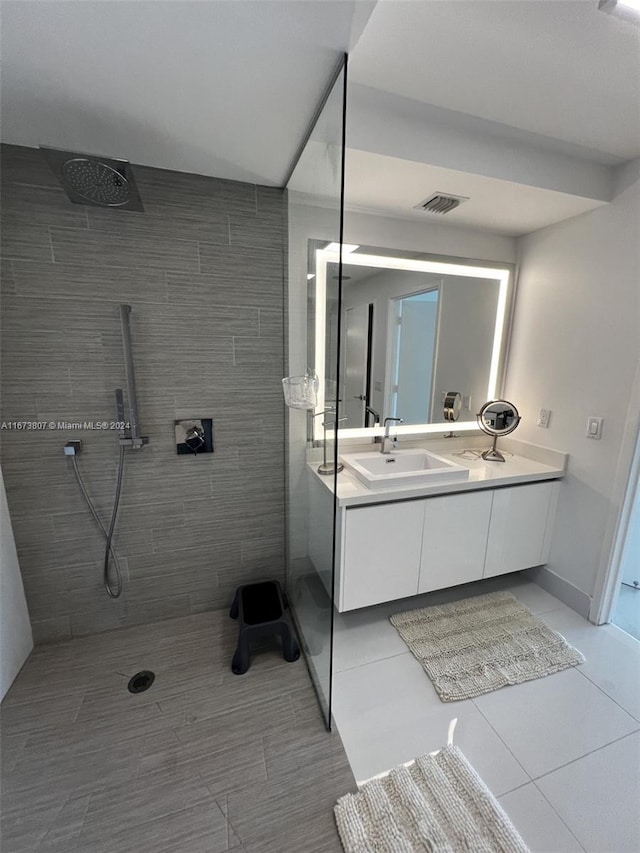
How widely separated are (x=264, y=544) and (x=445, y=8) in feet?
7.64

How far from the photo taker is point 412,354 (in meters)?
2.29

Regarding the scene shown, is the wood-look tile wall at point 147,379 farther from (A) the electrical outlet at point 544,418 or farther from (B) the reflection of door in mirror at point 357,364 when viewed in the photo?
(A) the electrical outlet at point 544,418

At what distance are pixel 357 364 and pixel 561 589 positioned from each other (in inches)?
76.4

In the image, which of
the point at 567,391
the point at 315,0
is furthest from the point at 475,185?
the point at 567,391

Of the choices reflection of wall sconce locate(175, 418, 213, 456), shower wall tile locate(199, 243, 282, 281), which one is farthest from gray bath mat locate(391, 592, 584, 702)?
shower wall tile locate(199, 243, 282, 281)

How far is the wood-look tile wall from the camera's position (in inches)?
60.8

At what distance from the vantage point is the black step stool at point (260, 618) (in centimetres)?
166

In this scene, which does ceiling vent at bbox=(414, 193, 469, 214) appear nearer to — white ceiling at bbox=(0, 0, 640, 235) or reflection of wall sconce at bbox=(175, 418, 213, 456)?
white ceiling at bbox=(0, 0, 640, 235)

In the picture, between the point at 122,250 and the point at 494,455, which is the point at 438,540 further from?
Answer: the point at 122,250

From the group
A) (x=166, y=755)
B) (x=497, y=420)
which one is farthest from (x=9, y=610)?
(x=497, y=420)

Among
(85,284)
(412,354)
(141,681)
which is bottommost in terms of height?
(141,681)

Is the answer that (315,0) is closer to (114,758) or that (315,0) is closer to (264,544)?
(264,544)

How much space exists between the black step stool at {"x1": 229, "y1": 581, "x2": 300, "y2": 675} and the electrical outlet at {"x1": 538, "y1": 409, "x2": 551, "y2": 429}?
198cm

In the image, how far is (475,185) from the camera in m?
1.66
